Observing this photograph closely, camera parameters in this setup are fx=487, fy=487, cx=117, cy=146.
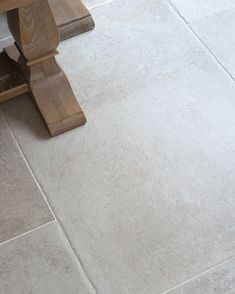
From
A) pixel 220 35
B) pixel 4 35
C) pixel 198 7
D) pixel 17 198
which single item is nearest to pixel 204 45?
pixel 220 35

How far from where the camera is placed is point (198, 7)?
5.13 ft

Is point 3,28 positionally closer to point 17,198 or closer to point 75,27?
point 75,27

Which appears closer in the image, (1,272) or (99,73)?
(1,272)

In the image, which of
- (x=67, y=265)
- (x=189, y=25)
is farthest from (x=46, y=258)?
(x=189, y=25)

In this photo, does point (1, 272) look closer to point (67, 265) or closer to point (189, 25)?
point (67, 265)

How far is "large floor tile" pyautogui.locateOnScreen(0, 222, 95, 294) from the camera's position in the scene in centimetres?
105

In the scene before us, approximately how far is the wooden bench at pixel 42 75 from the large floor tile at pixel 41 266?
301mm

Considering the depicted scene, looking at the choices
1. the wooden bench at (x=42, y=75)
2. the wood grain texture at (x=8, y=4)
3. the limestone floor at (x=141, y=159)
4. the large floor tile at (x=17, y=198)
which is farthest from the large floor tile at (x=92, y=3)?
the wood grain texture at (x=8, y=4)

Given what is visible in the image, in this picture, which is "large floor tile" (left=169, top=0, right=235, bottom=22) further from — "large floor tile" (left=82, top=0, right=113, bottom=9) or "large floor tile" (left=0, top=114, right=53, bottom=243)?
"large floor tile" (left=0, top=114, right=53, bottom=243)

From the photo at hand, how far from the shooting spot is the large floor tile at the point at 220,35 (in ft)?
4.73

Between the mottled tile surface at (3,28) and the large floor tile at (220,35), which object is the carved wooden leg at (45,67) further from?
the large floor tile at (220,35)

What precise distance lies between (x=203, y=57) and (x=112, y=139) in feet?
1.31

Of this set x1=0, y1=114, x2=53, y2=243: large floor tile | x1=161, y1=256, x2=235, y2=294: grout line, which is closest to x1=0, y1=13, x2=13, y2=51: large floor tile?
x1=0, y1=114, x2=53, y2=243: large floor tile

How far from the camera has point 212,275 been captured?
1058 millimetres
